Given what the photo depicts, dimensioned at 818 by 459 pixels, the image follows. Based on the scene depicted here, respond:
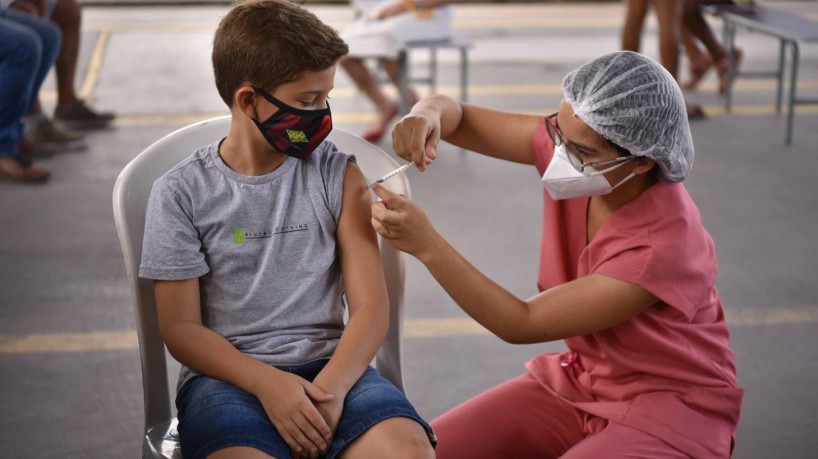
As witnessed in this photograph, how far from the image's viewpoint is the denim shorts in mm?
1746

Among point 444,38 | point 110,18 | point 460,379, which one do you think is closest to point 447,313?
point 460,379

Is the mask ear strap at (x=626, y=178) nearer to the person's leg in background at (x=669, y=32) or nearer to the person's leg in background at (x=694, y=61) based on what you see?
the person's leg in background at (x=669, y=32)

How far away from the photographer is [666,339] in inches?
79.0

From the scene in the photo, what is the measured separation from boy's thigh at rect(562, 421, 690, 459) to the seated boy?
36 centimetres

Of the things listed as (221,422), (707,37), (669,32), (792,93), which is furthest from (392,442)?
(707,37)

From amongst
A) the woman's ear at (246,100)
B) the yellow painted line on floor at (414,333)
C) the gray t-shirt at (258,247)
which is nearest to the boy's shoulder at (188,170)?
the gray t-shirt at (258,247)

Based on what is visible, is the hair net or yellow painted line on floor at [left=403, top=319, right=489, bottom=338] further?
yellow painted line on floor at [left=403, top=319, right=489, bottom=338]

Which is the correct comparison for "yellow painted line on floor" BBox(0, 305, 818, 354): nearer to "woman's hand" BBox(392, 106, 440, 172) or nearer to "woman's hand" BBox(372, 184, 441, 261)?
"woman's hand" BBox(392, 106, 440, 172)

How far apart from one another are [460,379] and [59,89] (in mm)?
3753

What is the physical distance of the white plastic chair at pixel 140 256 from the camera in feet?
6.44

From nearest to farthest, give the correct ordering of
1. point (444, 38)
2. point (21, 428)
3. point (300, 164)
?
point (300, 164) < point (21, 428) < point (444, 38)

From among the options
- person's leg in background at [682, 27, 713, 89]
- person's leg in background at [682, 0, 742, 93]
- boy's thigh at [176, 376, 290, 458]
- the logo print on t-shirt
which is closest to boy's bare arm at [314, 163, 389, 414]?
the logo print on t-shirt

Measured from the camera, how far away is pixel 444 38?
5.44 metres

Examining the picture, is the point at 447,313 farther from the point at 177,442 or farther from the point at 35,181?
the point at 35,181
